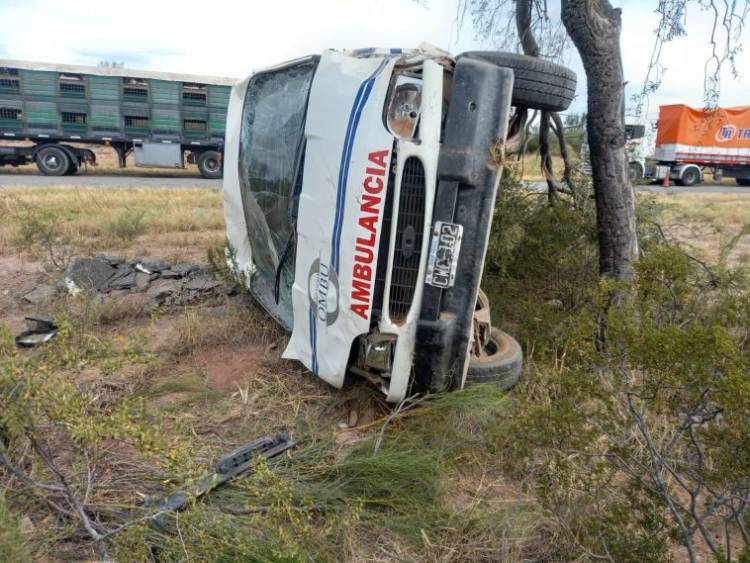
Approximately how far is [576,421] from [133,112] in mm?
20212

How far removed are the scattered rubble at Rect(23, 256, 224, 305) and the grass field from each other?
1.12 feet

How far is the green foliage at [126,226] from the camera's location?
759 centimetres

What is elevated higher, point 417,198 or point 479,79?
point 479,79

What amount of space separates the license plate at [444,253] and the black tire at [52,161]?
1936 cm

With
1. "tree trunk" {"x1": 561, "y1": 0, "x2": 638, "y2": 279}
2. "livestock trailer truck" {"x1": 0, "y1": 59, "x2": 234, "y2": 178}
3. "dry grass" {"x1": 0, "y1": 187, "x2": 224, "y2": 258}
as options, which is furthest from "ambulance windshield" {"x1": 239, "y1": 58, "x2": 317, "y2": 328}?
"livestock trailer truck" {"x1": 0, "y1": 59, "x2": 234, "y2": 178}

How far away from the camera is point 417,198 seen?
2.75 meters

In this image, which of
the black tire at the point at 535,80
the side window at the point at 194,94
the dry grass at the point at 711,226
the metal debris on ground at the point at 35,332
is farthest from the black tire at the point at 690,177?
the metal debris on ground at the point at 35,332

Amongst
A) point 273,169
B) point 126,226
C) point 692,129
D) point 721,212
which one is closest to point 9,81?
point 126,226

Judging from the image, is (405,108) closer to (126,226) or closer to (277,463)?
(277,463)

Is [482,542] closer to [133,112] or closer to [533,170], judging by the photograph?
[533,170]

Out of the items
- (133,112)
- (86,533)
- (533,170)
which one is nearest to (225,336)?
(86,533)

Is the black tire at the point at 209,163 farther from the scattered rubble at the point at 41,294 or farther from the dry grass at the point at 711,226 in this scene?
the scattered rubble at the point at 41,294

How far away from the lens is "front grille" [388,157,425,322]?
2727 millimetres

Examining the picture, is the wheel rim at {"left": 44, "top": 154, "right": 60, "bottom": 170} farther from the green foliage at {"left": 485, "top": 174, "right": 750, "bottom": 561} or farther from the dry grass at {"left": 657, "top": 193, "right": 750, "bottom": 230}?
the green foliage at {"left": 485, "top": 174, "right": 750, "bottom": 561}
